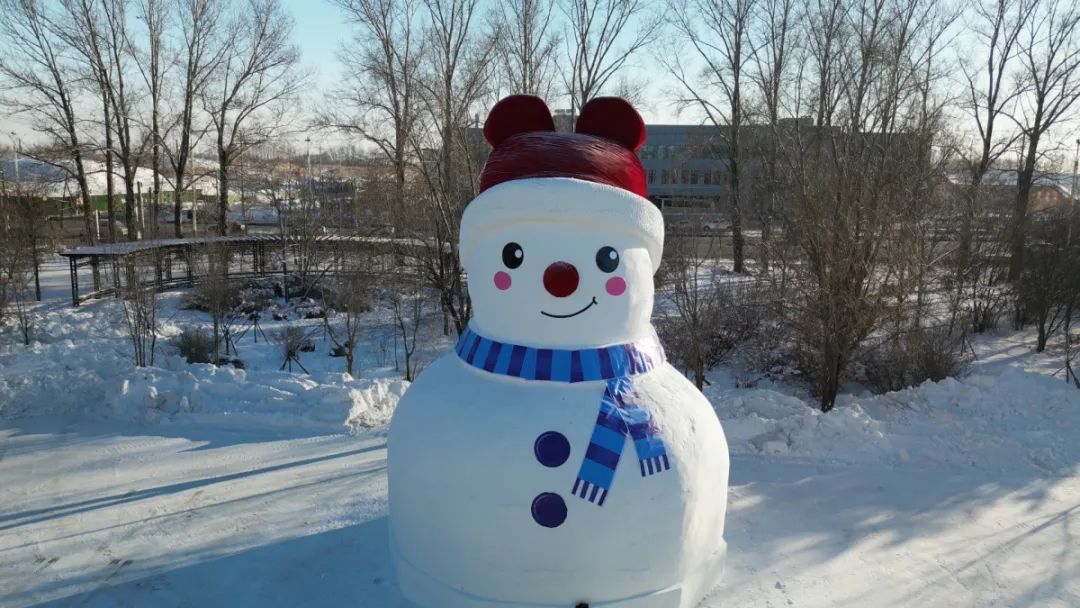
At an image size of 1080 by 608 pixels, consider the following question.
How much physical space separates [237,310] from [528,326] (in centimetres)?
1564

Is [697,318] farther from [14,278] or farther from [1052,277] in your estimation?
[14,278]

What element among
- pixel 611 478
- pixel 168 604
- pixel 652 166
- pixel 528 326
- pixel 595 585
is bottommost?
pixel 168 604

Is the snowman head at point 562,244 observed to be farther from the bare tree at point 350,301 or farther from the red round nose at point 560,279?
the bare tree at point 350,301

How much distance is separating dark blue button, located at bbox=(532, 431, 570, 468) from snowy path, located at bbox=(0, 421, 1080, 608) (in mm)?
1753

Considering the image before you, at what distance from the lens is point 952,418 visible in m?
8.06

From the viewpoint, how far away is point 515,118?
15.1ft

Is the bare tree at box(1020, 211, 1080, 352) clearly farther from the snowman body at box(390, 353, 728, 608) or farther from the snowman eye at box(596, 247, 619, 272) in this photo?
the snowman eye at box(596, 247, 619, 272)

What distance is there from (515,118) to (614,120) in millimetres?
653

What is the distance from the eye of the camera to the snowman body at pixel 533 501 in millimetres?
3785

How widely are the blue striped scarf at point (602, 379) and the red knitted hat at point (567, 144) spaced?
102 cm

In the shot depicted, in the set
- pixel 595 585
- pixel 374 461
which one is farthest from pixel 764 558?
pixel 374 461

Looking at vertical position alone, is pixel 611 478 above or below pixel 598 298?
below

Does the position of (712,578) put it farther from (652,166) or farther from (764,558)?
(652,166)

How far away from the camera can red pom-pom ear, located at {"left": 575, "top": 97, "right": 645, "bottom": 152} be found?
14.8ft
